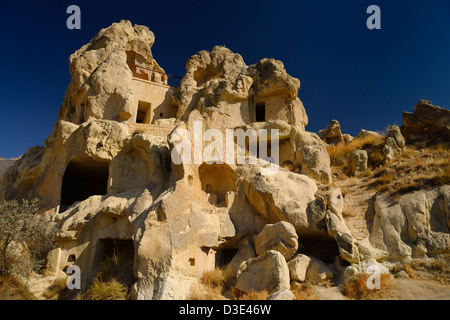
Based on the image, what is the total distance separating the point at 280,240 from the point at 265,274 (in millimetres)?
1142

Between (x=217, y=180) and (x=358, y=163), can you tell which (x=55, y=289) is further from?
(x=358, y=163)

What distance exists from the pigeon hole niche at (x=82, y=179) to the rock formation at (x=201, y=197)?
0.07m

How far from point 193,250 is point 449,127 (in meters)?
12.4

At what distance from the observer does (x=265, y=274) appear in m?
6.94

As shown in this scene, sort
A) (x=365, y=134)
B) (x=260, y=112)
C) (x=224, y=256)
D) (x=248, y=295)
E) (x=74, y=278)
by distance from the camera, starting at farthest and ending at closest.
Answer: (x=260, y=112) < (x=365, y=134) < (x=224, y=256) < (x=74, y=278) < (x=248, y=295)

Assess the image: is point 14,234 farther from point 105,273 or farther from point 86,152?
point 86,152

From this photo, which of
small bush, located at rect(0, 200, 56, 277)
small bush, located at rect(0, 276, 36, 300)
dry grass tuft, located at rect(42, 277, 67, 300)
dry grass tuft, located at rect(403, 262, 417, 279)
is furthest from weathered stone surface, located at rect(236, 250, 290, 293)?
small bush, located at rect(0, 200, 56, 277)

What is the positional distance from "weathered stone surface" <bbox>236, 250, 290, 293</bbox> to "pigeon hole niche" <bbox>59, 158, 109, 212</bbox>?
25.5 feet

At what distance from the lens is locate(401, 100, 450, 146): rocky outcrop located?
13.5 meters

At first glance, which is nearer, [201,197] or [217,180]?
[201,197]

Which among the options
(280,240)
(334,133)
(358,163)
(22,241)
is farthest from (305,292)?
(334,133)

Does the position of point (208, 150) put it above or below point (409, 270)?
above

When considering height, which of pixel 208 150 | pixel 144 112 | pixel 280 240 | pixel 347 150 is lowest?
pixel 280 240

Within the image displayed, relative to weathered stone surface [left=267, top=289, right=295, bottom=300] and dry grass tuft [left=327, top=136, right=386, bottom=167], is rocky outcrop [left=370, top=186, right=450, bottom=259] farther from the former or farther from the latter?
dry grass tuft [left=327, top=136, right=386, bottom=167]
